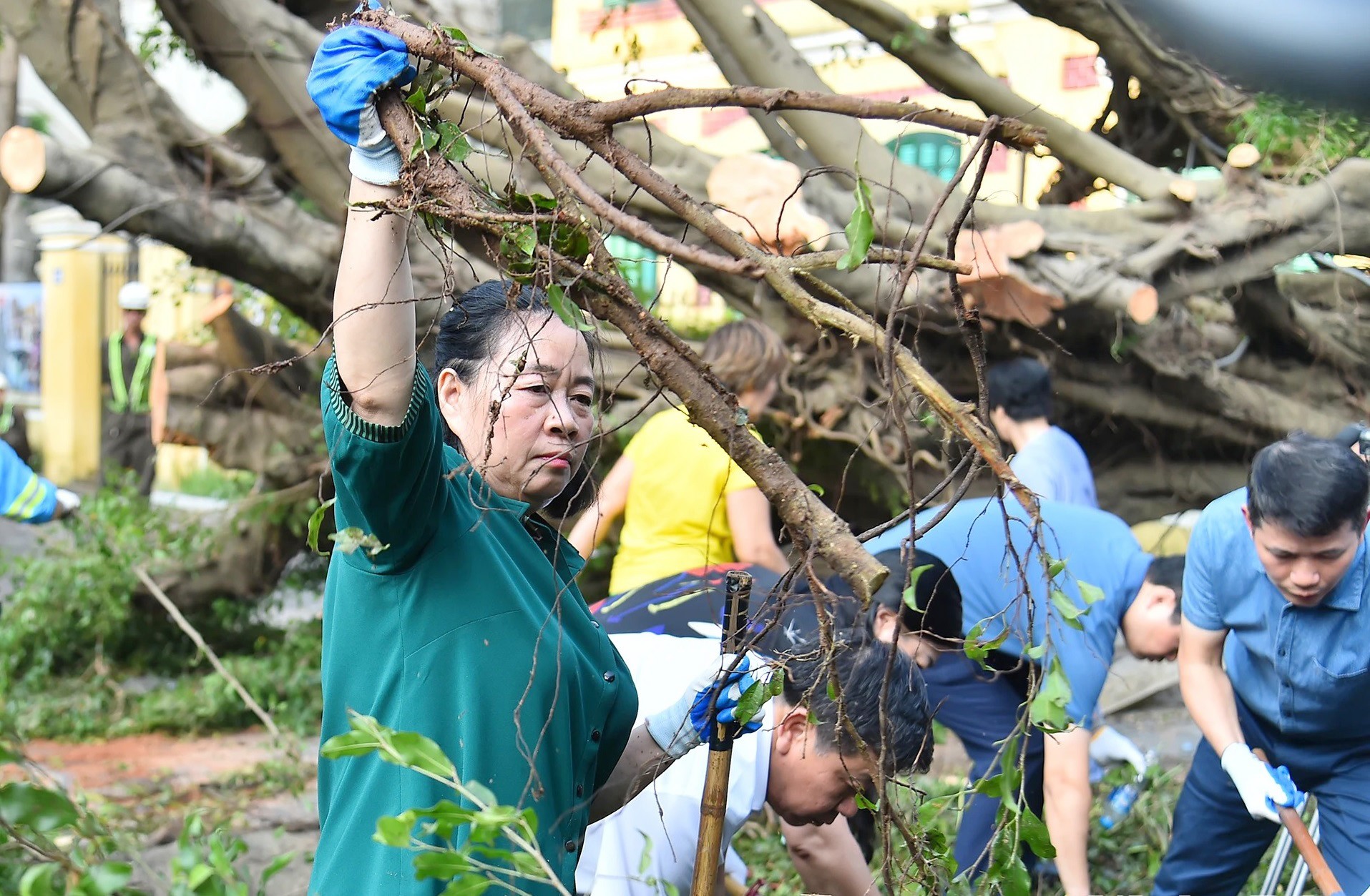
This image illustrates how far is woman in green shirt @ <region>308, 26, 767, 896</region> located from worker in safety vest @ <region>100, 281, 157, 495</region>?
8462 mm

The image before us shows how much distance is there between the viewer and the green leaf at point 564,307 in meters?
1.48

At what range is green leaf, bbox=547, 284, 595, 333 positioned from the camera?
148 centimetres

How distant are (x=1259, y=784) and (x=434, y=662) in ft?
8.05

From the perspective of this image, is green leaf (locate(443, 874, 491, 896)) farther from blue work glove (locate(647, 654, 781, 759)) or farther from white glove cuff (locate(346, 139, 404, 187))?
white glove cuff (locate(346, 139, 404, 187))

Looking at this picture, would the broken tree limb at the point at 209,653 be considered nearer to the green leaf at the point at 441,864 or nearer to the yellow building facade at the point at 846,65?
the green leaf at the point at 441,864

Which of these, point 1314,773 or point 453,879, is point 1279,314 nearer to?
point 1314,773

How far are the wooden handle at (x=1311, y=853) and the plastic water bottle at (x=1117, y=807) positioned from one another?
1307 millimetres

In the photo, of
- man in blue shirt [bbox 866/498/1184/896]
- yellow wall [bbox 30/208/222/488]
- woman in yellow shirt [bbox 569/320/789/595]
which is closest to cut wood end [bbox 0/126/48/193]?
woman in yellow shirt [bbox 569/320/789/595]

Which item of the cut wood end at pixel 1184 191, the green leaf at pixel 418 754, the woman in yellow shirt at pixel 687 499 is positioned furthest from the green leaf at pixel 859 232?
the cut wood end at pixel 1184 191

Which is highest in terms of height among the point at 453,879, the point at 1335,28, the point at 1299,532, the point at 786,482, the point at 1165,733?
the point at 1335,28

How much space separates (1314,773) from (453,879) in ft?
9.32

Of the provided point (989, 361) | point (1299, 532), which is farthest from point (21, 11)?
point (1299, 532)

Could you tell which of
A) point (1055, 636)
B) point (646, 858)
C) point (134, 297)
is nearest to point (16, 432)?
point (134, 297)

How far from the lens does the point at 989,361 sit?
5680 mm
